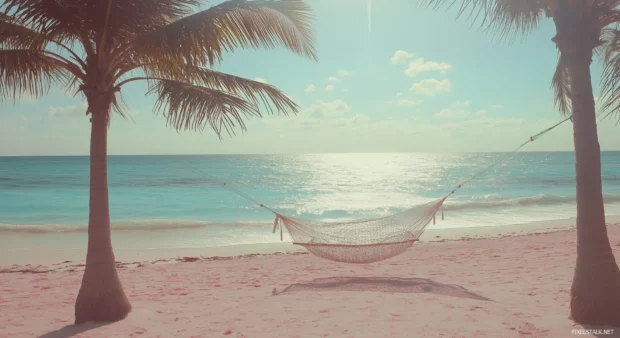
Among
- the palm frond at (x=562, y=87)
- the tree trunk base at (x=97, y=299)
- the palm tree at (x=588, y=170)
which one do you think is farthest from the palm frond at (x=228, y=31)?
the palm frond at (x=562, y=87)

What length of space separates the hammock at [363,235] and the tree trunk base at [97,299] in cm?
155

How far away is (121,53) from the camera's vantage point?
2.82m

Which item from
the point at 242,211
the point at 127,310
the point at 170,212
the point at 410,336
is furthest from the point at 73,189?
the point at 410,336

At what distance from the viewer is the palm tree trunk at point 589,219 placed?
2436 millimetres

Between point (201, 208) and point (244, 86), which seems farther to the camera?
point (201, 208)

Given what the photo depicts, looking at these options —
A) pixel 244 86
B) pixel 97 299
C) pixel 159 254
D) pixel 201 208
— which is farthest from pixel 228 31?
pixel 201 208

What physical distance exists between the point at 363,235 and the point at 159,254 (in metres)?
3.67

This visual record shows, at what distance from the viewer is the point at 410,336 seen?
8.53 ft

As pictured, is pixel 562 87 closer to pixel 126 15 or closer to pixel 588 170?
pixel 588 170

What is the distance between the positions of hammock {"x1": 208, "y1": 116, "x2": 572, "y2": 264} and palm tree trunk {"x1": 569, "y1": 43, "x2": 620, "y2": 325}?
145 cm

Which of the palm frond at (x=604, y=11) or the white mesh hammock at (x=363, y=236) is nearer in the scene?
the palm frond at (x=604, y=11)

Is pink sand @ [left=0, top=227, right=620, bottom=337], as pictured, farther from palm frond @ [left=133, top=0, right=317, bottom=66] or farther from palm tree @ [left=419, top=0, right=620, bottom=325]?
palm frond @ [left=133, top=0, right=317, bottom=66]

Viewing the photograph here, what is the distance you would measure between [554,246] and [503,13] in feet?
14.5

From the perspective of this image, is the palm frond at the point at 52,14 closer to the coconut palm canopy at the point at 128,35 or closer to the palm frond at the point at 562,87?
the coconut palm canopy at the point at 128,35
